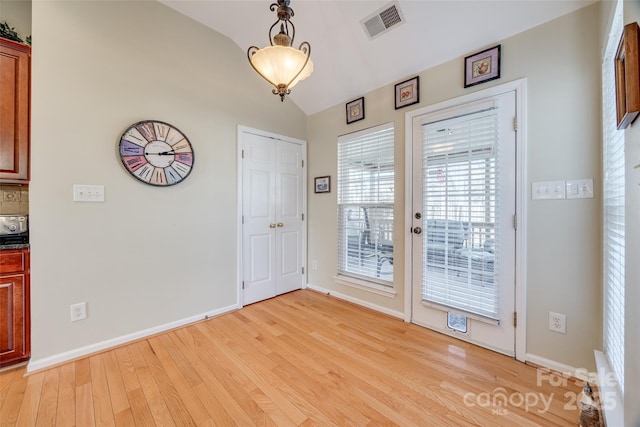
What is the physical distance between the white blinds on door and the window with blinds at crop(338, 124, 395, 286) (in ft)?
1.35

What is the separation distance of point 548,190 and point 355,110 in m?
1.97

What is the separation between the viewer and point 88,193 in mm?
1958

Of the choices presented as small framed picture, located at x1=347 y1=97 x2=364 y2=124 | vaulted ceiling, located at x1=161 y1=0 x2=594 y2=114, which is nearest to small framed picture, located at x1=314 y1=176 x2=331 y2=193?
small framed picture, located at x1=347 y1=97 x2=364 y2=124

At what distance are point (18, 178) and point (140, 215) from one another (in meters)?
0.74

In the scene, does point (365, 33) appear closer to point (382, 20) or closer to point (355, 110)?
point (382, 20)

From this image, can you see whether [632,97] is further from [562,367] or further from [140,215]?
[140,215]

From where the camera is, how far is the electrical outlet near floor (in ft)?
5.58

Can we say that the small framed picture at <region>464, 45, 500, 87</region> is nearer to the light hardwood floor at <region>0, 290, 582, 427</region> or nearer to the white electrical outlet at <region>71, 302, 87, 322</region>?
the light hardwood floor at <region>0, 290, 582, 427</region>

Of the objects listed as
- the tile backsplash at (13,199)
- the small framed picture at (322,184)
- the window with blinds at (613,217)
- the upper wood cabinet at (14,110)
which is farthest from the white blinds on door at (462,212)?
the tile backsplash at (13,199)

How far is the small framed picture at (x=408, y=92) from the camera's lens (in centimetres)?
240

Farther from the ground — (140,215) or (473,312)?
(140,215)

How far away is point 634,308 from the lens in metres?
0.89

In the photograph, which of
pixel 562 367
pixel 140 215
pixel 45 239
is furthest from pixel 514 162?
pixel 45 239

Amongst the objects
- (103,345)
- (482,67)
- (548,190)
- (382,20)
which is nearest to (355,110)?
(382,20)
